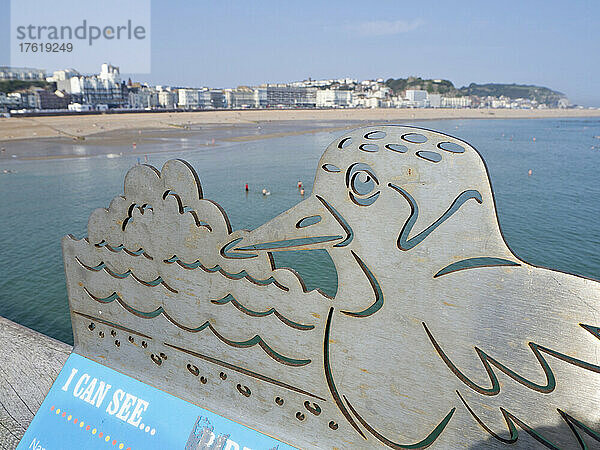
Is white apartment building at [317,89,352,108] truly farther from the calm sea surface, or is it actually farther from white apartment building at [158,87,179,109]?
the calm sea surface

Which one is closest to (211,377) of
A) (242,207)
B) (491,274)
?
(491,274)

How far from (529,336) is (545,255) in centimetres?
1059

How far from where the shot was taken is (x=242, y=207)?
1700cm

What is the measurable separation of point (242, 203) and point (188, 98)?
93.9m

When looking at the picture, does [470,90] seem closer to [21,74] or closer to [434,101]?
[434,101]

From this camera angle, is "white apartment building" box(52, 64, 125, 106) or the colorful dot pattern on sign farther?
"white apartment building" box(52, 64, 125, 106)

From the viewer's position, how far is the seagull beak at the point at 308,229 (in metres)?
3.24

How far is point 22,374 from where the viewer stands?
5.59 meters

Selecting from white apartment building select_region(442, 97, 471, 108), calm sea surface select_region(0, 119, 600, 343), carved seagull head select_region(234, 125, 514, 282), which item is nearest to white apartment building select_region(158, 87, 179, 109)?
white apartment building select_region(442, 97, 471, 108)

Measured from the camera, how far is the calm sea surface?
10617 millimetres

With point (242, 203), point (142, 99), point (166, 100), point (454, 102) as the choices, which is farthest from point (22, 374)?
point (454, 102)

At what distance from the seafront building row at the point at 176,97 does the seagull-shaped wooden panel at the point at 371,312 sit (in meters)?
76.0

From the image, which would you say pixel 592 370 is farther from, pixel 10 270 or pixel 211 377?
pixel 10 270

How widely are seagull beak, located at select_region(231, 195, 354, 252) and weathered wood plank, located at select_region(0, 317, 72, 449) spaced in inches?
142
